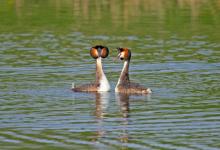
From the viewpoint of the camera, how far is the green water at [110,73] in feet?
57.9

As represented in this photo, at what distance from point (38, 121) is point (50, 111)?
43.2 inches

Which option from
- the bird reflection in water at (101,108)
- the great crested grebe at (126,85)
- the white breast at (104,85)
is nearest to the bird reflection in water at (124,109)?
the great crested grebe at (126,85)

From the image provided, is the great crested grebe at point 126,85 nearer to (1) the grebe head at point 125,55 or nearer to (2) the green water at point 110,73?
(1) the grebe head at point 125,55

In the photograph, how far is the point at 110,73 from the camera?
84.1ft

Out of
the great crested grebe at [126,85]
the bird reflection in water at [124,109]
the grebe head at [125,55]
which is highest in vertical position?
the grebe head at [125,55]

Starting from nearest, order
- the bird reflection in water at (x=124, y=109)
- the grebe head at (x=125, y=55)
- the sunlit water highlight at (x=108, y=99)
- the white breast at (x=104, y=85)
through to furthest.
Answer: the sunlit water highlight at (x=108, y=99) → the bird reflection in water at (x=124, y=109) → the white breast at (x=104, y=85) → the grebe head at (x=125, y=55)

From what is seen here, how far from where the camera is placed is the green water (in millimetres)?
17641

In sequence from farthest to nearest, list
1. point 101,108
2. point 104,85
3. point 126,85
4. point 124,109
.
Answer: point 104,85 < point 126,85 < point 101,108 < point 124,109

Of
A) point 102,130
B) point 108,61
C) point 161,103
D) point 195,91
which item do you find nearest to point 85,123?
point 102,130

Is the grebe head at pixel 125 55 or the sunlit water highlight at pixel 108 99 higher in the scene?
the grebe head at pixel 125 55

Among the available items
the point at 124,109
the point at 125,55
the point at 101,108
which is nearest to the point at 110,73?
the point at 125,55

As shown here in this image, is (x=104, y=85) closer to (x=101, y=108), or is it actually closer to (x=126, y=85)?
(x=126, y=85)

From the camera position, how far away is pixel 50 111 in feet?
66.2

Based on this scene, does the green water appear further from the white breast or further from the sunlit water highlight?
the white breast
